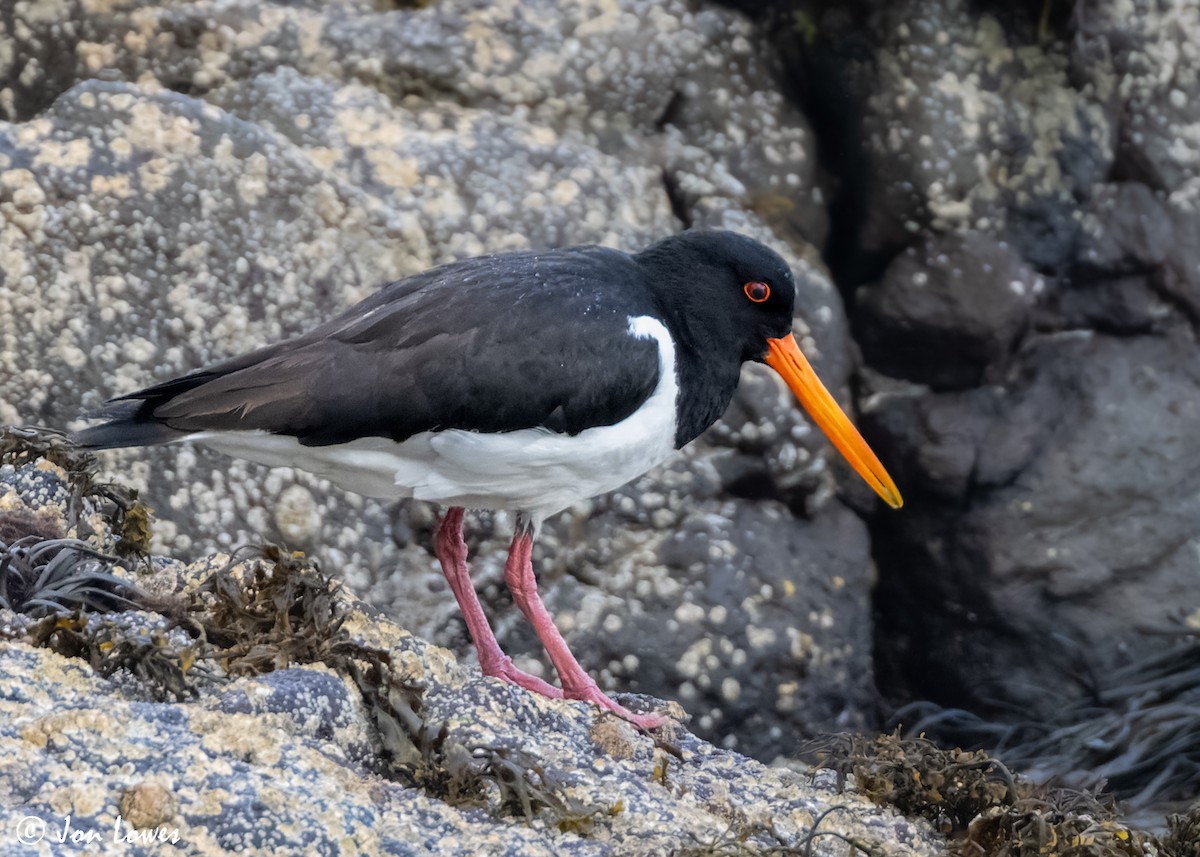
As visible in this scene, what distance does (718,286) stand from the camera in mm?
3812

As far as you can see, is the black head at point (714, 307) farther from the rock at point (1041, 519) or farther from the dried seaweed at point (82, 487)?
the rock at point (1041, 519)

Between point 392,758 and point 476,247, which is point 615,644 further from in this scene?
point 392,758

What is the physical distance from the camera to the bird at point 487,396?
3.25 metres

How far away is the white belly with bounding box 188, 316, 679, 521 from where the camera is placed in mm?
3324

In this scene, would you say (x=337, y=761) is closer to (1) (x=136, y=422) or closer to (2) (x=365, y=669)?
(2) (x=365, y=669)

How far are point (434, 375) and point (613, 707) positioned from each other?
0.98 m

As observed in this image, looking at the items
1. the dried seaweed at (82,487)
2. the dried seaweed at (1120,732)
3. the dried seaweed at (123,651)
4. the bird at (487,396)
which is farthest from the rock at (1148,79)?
the dried seaweed at (123,651)

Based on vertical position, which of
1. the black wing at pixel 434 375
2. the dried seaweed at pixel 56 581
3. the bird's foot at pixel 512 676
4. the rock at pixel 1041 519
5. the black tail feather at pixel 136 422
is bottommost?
the rock at pixel 1041 519

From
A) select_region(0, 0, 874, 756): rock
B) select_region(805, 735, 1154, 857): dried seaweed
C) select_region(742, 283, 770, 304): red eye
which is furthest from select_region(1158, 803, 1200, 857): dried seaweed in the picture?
select_region(0, 0, 874, 756): rock

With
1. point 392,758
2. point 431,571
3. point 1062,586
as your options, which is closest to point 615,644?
point 431,571

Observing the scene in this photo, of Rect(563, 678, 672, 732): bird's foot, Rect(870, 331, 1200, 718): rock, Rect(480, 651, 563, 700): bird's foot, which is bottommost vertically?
Rect(870, 331, 1200, 718): rock

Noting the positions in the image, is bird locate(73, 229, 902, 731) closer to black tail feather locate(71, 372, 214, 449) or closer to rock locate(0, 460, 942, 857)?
black tail feather locate(71, 372, 214, 449)

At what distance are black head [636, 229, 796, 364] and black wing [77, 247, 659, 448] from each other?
33 centimetres

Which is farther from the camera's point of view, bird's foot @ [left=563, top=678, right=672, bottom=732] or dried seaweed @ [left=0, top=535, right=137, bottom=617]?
bird's foot @ [left=563, top=678, right=672, bottom=732]
